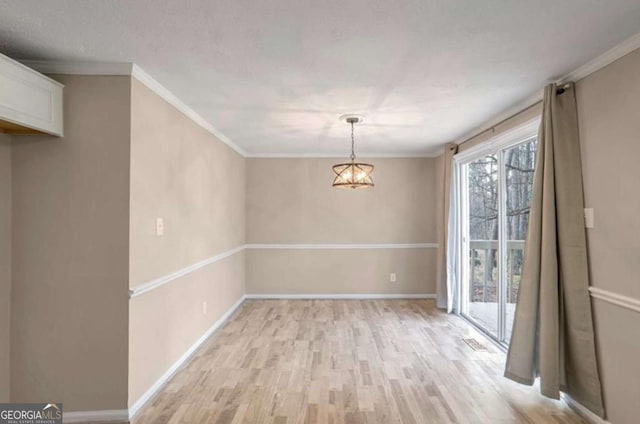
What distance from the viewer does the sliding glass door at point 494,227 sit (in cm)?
338

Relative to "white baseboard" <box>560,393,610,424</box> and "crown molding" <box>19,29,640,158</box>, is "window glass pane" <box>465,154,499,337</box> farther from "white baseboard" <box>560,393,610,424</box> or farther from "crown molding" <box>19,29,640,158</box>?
"white baseboard" <box>560,393,610,424</box>

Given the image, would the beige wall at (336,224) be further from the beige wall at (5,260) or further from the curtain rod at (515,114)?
the beige wall at (5,260)

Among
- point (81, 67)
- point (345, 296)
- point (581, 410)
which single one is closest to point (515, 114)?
point (581, 410)

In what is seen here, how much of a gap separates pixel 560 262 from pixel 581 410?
1035 millimetres

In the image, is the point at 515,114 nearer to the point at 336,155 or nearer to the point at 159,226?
the point at 336,155

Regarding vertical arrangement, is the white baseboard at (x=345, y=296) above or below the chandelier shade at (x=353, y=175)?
below

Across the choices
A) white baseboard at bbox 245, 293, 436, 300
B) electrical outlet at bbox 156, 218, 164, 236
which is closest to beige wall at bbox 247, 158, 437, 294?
white baseboard at bbox 245, 293, 436, 300

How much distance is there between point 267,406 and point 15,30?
9.28 ft

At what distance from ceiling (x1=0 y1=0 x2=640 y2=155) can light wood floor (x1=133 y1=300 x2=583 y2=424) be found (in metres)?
2.41

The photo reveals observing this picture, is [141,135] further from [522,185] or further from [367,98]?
[522,185]

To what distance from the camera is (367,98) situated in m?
2.96

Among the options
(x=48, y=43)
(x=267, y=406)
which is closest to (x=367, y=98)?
(x=48, y=43)

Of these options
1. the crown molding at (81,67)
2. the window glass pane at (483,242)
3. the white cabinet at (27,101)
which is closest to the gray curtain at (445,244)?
the window glass pane at (483,242)

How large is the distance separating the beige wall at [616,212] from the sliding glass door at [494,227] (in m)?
0.74
